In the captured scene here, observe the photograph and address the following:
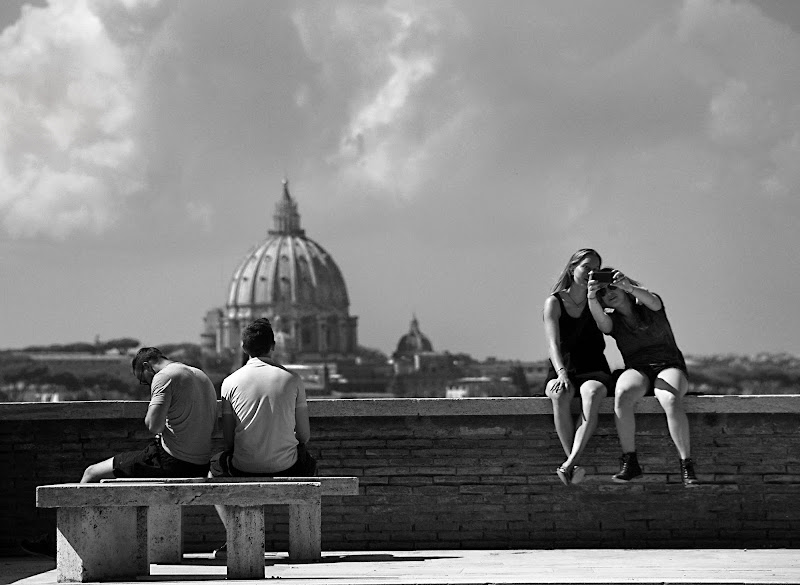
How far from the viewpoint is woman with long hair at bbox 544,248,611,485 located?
9.74 m

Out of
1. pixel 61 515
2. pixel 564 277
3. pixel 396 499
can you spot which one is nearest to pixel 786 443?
pixel 564 277

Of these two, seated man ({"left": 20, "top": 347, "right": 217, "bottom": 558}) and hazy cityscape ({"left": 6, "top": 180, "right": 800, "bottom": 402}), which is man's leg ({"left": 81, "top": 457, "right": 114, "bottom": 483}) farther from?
hazy cityscape ({"left": 6, "top": 180, "right": 800, "bottom": 402})

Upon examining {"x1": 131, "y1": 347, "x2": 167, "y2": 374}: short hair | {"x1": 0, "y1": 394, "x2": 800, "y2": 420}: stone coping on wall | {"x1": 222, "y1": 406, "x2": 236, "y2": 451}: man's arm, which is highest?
{"x1": 131, "y1": 347, "x2": 167, "y2": 374}: short hair

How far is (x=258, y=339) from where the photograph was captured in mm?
9078

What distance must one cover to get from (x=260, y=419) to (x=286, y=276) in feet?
A: 551

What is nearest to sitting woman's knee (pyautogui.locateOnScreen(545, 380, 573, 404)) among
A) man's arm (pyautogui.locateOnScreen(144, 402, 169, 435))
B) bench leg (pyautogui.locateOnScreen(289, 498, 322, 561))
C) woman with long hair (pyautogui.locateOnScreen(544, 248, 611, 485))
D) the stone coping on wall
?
woman with long hair (pyautogui.locateOnScreen(544, 248, 611, 485))

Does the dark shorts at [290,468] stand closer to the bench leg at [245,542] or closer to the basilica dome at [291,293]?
the bench leg at [245,542]

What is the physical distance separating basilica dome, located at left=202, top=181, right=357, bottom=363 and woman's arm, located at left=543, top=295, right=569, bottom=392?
163 metres

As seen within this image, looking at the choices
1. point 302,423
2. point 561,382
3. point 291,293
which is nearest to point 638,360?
point 561,382

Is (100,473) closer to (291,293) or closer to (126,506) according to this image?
(126,506)

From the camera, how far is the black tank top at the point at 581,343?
10039mm

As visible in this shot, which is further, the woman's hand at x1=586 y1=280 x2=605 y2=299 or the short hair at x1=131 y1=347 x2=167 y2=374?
the woman's hand at x1=586 y1=280 x2=605 y2=299

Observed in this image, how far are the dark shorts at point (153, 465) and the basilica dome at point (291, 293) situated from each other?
537 feet

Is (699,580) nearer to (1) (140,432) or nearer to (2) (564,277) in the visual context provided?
(2) (564,277)
